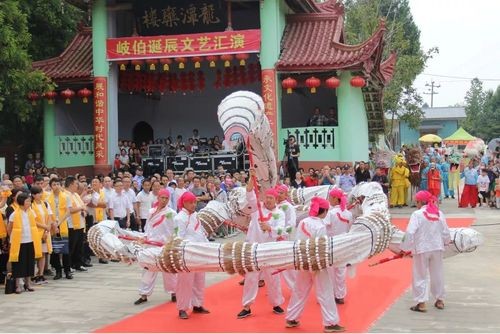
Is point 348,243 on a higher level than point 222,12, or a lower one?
lower

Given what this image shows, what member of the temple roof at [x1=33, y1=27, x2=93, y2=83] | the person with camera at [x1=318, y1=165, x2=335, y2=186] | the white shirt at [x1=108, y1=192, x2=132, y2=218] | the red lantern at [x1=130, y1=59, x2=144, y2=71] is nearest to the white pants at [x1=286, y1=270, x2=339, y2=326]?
the white shirt at [x1=108, y1=192, x2=132, y2=218]

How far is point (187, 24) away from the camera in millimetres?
19188

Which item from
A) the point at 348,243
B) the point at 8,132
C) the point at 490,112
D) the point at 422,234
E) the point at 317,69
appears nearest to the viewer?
the point at 348,243

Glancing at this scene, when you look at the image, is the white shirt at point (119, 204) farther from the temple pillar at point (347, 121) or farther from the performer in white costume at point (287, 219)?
the temple pillar at point (347, 121)

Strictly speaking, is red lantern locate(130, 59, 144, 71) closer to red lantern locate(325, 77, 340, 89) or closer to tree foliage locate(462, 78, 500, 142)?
red lantern locate(325, 77, 340, 89)

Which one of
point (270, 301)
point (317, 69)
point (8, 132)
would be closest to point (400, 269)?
point (270, 301)

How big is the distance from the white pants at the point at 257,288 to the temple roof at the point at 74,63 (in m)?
12.5

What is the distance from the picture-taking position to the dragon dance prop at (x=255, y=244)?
21.2ft

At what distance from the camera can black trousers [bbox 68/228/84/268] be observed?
10.1m

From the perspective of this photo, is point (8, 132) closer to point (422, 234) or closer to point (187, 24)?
point (187, 24)

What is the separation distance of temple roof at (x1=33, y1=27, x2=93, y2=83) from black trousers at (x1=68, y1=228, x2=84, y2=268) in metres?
9.09

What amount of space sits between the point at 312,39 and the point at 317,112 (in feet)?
7.05

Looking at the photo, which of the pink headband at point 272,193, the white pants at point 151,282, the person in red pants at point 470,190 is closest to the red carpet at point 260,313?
the white pants at point 151,282

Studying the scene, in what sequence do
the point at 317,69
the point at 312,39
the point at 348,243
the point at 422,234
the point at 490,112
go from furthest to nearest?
the point at 490,112 → the point at 312,39 → the point at 317,69 → the point at 422,234 → the point at 348,243
